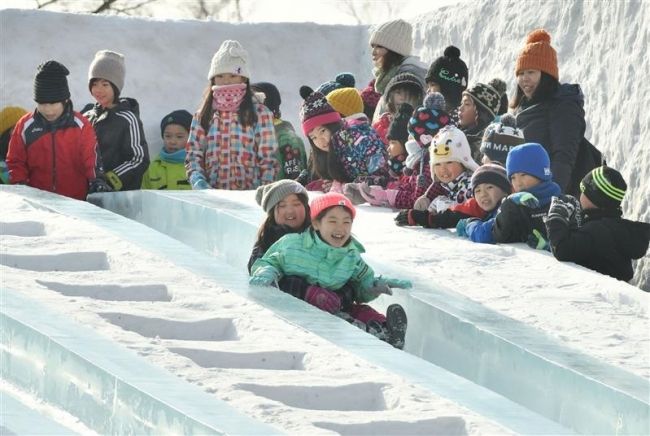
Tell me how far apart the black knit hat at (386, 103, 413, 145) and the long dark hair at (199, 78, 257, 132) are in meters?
1.14

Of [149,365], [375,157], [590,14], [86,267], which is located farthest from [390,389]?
[590,14]

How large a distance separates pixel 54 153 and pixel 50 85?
420 mm

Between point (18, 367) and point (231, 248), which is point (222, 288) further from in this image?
point (231, 248)

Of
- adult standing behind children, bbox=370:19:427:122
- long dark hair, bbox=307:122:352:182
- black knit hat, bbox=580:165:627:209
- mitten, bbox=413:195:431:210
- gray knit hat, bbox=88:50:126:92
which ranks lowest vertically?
mitten, bbox=413:195:431:210

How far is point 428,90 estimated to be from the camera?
11055mm

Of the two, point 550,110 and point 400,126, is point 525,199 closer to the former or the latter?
point 550,110

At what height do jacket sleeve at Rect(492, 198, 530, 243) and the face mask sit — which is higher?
the face mask

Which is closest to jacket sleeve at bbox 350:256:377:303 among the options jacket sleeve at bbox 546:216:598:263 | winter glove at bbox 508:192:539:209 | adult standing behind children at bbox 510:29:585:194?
jacket sleeve at bbox 546:216:598:263

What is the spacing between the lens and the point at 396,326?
7.56 m

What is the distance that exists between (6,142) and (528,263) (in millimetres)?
4805

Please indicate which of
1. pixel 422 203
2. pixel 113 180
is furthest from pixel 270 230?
pixel 113 180

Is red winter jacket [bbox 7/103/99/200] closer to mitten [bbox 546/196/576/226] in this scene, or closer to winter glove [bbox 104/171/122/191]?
winter glove [bbox 104/171/122/191]

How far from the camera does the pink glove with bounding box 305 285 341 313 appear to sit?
7793 mm

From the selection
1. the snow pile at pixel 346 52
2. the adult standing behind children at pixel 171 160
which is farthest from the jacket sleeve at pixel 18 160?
the snow pile at pixel 346 52
